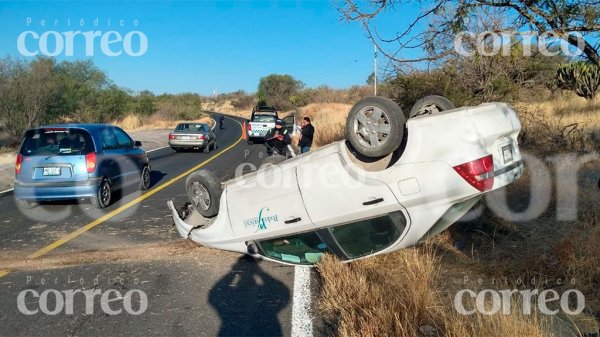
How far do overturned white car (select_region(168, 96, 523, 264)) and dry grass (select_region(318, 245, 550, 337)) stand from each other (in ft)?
0.97

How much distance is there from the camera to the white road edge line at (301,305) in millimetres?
3725

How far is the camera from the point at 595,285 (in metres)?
4.04

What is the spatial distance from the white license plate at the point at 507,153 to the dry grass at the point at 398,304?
1237 mm

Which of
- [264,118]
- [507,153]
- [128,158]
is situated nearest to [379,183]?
[507,153]

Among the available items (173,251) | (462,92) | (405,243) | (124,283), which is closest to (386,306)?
(405,243)

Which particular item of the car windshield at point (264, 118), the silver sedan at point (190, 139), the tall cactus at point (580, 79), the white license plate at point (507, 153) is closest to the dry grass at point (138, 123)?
the car windshield at point (264, 118)

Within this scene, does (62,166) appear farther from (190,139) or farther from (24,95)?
(24,95)

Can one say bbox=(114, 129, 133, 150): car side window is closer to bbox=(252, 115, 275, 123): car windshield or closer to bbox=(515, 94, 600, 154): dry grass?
bbox=(515, 94, 600, 154): dry grass

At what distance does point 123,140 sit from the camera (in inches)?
409

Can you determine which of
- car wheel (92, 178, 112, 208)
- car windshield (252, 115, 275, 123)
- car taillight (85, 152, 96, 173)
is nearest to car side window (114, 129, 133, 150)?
car wheel (92, 178, 112, 208)

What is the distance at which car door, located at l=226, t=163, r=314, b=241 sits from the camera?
4.40 meters

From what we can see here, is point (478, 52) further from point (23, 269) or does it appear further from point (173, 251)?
point (23, 269)

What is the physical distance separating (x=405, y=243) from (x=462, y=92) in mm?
7736

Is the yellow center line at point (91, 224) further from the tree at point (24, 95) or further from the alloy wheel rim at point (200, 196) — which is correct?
the tree at point (24, 95)
